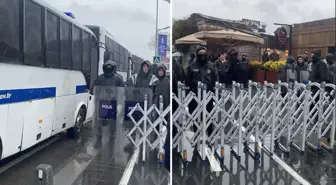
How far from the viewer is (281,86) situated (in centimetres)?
260

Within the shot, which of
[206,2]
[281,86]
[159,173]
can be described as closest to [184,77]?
[206,2]

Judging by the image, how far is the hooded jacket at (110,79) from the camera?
2.07 m

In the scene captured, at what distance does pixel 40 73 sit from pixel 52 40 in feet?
0.73

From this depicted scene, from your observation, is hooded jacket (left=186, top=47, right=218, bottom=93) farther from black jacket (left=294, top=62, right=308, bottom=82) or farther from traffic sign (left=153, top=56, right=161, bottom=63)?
black jacket (left=294, top=62, right=308, bottom=82)

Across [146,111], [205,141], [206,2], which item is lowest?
[205,141]

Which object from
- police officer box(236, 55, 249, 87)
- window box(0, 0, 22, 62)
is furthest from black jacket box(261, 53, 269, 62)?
window box(0, 0, 22, 62)

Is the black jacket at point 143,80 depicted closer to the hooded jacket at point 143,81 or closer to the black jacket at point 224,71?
the hooded jacket at point 143,81

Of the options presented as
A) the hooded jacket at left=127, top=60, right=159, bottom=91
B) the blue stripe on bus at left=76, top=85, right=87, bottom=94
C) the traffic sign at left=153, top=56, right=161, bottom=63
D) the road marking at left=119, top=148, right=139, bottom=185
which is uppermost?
the traffic sign at left=153, top=56, right=161, bottom=63

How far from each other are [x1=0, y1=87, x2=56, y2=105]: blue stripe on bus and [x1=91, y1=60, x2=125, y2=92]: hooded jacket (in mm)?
278

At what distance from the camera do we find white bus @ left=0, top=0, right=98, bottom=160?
1891mm

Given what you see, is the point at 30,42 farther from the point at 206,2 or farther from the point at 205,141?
the point at 205,141

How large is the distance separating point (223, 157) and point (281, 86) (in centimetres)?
75

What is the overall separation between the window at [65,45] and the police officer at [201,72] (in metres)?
0.81

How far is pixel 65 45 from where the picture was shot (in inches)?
81.7
